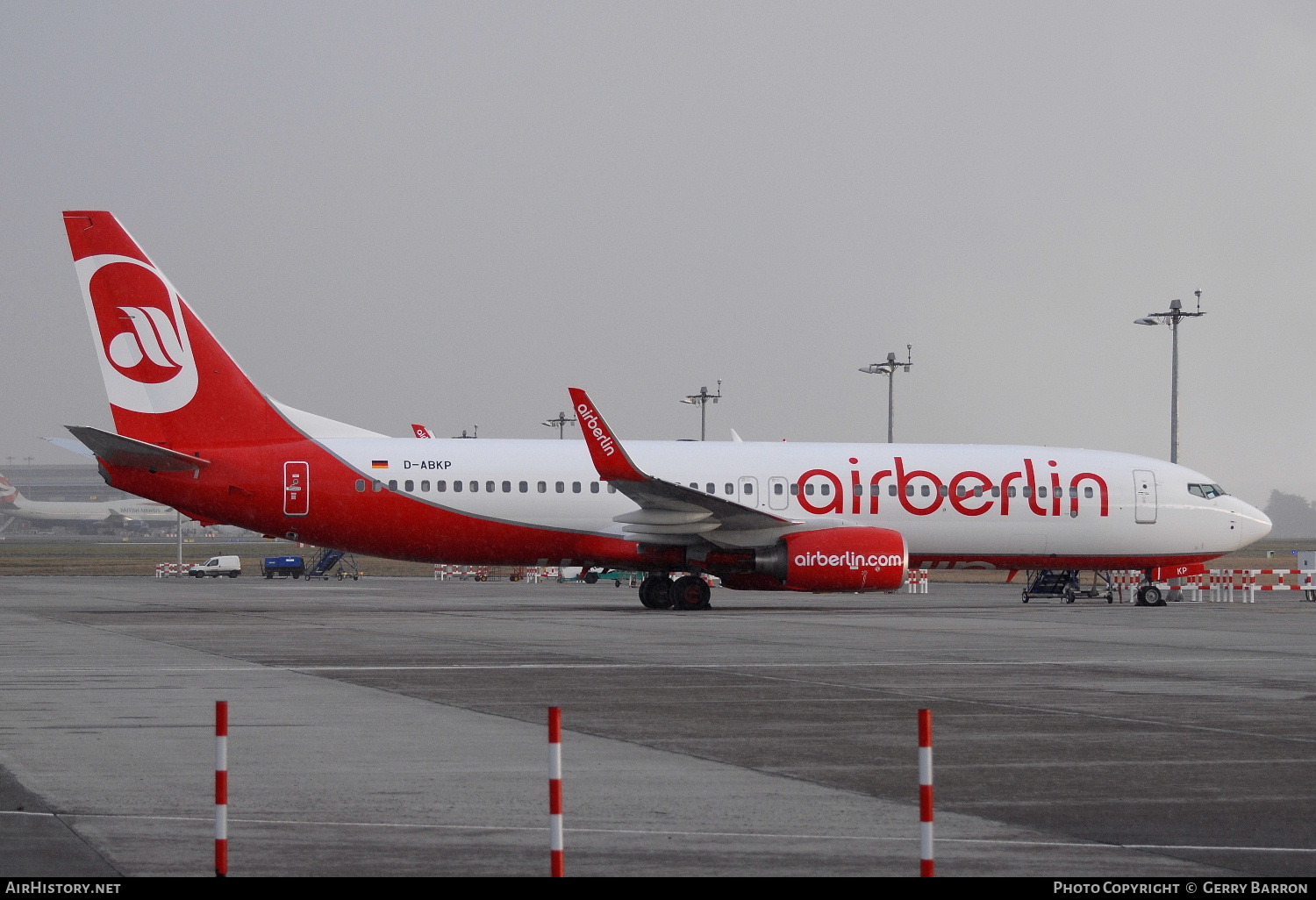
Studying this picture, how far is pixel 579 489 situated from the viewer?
30594 millimetres

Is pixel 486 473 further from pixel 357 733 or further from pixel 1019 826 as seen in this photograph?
pixel 1019 826

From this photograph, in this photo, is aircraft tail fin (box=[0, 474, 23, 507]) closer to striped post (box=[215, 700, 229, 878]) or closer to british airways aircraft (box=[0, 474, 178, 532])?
british airways aircraft (box=[0, 474, 178, 532])

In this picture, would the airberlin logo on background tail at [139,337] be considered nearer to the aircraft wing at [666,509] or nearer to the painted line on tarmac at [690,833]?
the aircraft wing at [666,509]

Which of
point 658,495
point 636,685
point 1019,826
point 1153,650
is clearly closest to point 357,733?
point 636,685

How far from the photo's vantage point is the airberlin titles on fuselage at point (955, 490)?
3152 centimetres

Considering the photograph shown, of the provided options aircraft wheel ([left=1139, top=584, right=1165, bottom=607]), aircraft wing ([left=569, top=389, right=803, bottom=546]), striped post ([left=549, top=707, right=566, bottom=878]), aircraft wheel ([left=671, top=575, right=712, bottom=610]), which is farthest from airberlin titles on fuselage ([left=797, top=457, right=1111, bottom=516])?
striped post ([left=549, top=707, right=566, bottom=878])

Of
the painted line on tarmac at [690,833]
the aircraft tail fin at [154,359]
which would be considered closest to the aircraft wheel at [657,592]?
the aircraft tail fin at [154,359]

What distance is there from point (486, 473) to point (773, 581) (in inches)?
239

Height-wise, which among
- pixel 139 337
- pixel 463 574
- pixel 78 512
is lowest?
pixel 463 574

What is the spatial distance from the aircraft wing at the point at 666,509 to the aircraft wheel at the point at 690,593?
140cm

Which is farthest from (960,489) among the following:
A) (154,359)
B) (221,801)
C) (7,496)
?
(7,496)

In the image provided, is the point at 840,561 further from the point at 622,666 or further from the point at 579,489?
the point at 622,666

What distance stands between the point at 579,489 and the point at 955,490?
7984 mm

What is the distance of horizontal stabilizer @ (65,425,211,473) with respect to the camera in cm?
2738
